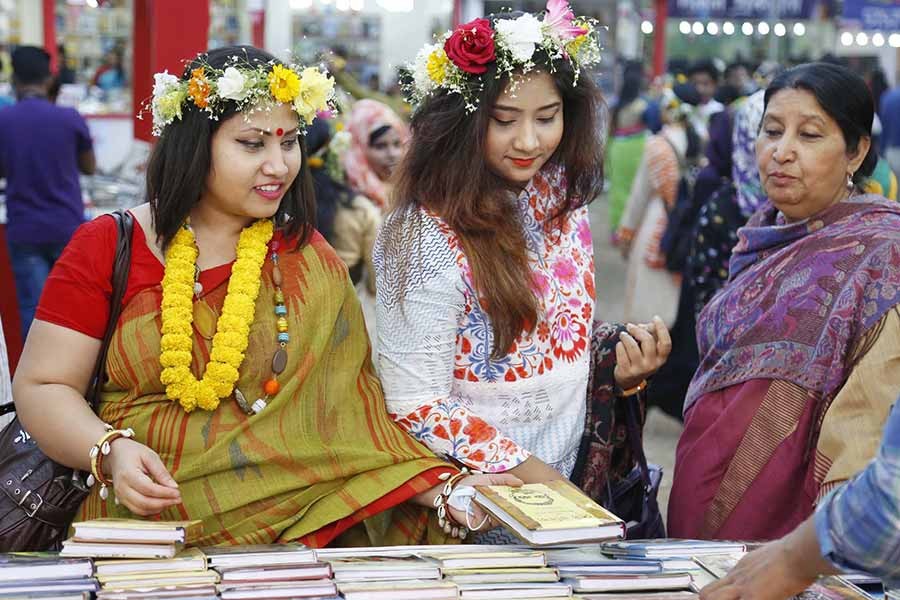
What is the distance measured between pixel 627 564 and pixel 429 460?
550 millimetres

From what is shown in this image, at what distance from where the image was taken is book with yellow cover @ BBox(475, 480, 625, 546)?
2342mm

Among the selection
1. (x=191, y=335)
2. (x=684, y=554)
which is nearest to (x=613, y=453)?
(x=684, y=554)

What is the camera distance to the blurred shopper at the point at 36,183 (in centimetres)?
652

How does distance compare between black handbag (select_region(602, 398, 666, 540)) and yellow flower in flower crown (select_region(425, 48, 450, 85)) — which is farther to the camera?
black handbag (select_region(602, 398, 666, 540))

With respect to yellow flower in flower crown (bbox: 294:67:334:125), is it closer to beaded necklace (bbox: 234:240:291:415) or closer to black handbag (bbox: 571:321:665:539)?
beaded necklace (bbox: 234:240:291:415)

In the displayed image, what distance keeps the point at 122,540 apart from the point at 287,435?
1.56ft

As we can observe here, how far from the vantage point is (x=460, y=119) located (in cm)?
288

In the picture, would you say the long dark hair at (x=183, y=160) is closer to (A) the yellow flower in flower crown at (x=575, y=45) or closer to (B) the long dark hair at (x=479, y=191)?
(B) the long dark hair at (x=479, y=191)

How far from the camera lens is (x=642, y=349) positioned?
3.02m

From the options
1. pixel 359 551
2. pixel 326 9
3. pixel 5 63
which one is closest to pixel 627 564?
pixel 359 551

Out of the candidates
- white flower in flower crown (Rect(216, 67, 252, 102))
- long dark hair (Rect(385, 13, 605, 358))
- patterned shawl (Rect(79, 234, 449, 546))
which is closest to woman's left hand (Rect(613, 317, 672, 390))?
long dark hair (Rect(385, 13, 605, 358))

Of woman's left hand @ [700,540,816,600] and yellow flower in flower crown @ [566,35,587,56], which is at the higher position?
Result: yellow flower in flower crown @ [566,35,587,56]

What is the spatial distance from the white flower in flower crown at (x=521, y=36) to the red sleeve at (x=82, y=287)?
99 cm

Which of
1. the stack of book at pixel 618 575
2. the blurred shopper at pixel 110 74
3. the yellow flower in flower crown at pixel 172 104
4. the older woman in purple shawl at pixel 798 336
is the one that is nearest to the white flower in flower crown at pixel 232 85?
the yellow flower in flower crown at pixel 172 104
